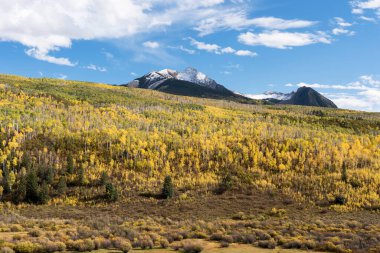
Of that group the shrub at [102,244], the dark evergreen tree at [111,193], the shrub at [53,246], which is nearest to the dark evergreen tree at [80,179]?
the dark evergreen tree at [111,193]

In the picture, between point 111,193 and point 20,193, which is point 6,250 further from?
point 20,193

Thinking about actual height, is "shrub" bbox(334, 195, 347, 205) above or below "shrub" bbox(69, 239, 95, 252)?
below

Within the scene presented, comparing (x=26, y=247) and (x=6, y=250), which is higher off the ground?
(x=6, y=250)

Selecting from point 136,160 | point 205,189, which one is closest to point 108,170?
point 136,160

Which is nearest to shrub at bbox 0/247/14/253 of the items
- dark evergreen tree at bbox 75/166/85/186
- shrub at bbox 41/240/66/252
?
shrub at bbox 41/240/66/252

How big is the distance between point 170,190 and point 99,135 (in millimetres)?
71712

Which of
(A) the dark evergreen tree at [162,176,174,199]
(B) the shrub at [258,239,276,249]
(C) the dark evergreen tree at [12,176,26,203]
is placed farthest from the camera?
(A) the dark evergreen tree at [162,176,174,199]

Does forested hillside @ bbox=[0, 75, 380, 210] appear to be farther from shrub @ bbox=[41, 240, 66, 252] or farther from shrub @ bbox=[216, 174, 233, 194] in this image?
shrub @ bbox=[41, 240, 66, 252]

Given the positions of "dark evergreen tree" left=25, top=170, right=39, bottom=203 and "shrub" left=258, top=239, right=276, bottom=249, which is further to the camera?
"dark evergreen tree" left=25, top=170, right=39, bottom=203

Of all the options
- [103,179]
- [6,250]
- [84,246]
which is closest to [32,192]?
[103,179]

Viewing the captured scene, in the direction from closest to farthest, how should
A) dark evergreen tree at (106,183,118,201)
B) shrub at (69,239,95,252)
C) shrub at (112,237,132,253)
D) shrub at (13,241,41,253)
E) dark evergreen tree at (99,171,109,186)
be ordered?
shrub at (13,241,41,253)
shrub at (69,239,95,252)
shrub at (112,237,132,253)
dark evergreen tree at (106,183,118,201)
dark evergreen tree at (99,171,109,186)

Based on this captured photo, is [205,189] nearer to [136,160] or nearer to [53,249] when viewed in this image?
[136,160]

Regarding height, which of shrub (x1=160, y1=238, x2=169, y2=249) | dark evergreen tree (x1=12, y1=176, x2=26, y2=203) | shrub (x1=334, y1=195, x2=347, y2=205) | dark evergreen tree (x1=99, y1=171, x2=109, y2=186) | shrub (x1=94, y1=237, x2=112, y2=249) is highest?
shrub (x1=94, y1=237, x2=112, y2=249)

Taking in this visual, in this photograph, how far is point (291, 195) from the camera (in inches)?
4218
